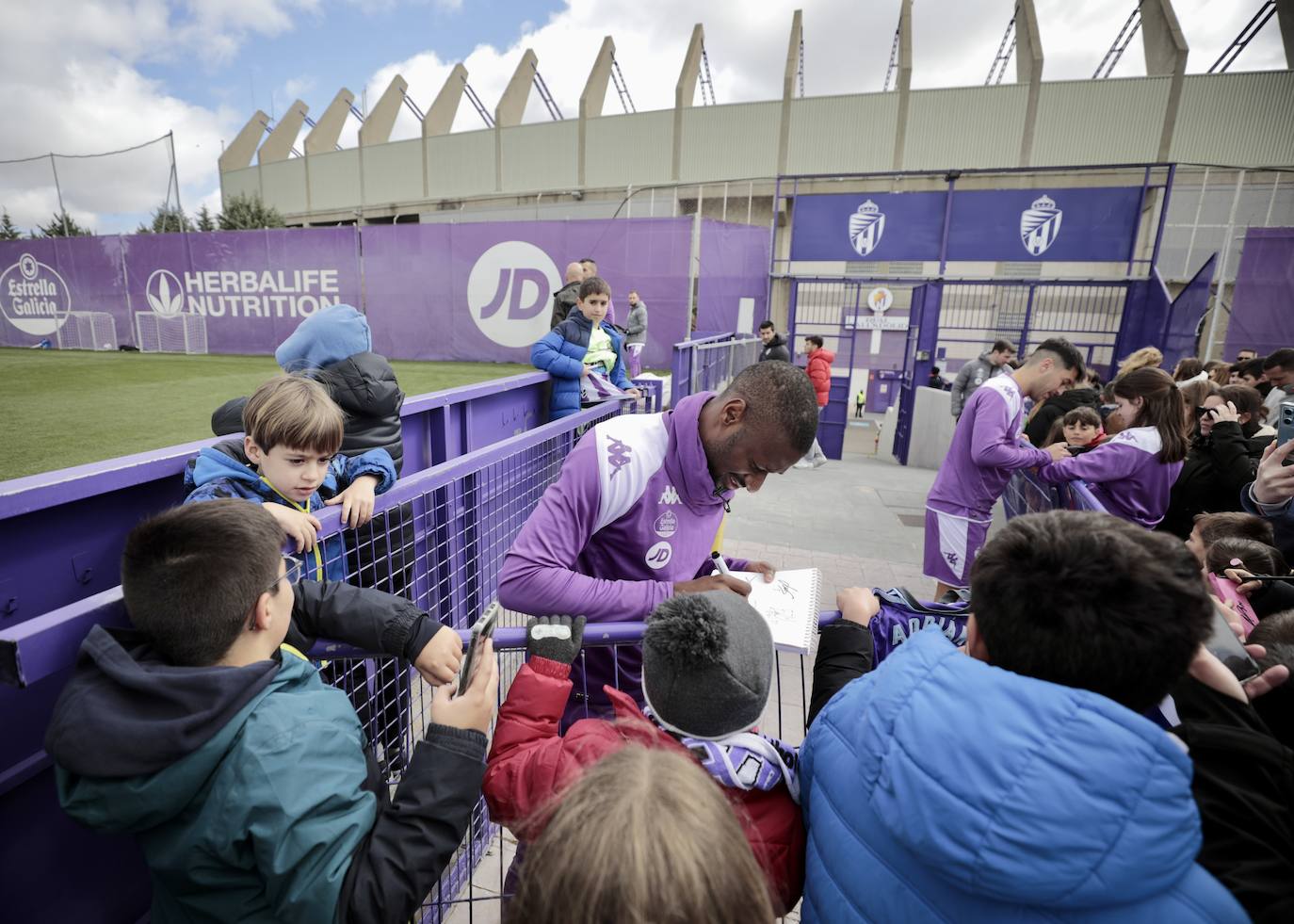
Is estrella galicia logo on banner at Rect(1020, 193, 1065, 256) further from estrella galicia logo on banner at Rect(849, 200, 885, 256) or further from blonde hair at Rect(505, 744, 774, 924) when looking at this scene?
blonde hair at Rect(505, 744, 774, 924)

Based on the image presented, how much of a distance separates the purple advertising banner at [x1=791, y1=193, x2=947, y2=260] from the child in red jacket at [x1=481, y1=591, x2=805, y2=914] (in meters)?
11.4

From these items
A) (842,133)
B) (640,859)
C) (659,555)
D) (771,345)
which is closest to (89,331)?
(771,345)

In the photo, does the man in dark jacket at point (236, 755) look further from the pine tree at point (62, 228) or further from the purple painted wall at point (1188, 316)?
the pine tree at point (62, 228)

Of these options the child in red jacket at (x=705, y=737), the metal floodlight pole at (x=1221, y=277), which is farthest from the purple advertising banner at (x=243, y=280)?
the metal floodlight pole at (x=1221, y=277)

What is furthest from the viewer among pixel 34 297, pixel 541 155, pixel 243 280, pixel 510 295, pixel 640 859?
pixel 541 155

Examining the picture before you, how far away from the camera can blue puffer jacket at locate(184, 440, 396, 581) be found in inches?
79.2

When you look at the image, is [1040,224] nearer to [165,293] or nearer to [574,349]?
[574,349]

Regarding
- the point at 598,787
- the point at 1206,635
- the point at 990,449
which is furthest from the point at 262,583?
the point at 990,449

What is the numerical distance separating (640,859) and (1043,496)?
15.4 ft

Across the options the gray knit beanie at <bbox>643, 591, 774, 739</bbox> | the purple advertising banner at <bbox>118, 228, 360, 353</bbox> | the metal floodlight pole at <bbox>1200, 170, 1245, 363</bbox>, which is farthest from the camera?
the purple advertising banner at <bbox>118, 228, 360, 353</bbox>

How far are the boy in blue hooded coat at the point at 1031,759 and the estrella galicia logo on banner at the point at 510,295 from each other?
45.9ft

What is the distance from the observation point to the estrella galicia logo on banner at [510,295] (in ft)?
47.1

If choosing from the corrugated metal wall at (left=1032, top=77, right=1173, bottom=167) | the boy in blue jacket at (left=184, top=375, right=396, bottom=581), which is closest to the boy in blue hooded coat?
the boy in blue jacket at (left=184, top=375, right=396, bottom=581)

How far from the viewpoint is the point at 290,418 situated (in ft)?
6.75
